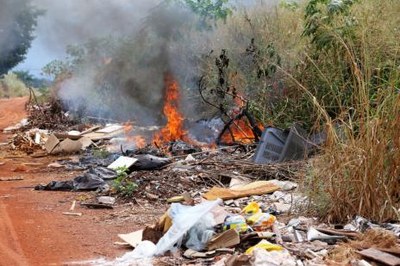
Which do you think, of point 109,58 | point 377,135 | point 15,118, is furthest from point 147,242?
point 15,118

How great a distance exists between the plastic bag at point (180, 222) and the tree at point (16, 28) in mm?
8660

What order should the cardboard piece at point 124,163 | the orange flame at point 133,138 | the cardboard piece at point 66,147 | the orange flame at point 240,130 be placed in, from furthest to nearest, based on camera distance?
the orange flame at point 133,138 → the cardboard piece at point 66,147 → the orange flame at point 240,130 → the cardboard piece at point 124,163

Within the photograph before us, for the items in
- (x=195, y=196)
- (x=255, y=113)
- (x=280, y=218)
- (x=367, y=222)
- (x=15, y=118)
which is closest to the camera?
(x=367, y=222)

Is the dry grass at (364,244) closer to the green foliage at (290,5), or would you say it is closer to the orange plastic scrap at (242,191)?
the orange plastic scrap at (242,191)

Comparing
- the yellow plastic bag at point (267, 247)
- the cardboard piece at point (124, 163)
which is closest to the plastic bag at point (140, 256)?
the yellow plastic bag at point (267, 247)

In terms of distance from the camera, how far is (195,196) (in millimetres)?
6910

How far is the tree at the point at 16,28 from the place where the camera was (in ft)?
39.8

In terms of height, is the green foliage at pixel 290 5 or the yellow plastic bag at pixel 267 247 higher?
the green foliage at pixel 290 5

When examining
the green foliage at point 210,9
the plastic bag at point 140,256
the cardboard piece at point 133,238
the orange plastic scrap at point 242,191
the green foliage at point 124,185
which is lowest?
the green foliage at point 124,185

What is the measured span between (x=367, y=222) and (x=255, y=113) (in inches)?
216

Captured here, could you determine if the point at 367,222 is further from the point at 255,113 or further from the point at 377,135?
the point at 255,113

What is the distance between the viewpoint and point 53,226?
580cm

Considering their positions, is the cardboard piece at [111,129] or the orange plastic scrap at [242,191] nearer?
the orange plastic scrap at [242,191]

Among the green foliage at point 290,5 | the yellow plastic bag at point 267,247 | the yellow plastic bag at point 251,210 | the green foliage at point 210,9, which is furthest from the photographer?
the green foliage at point 210,9
